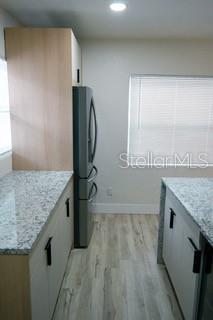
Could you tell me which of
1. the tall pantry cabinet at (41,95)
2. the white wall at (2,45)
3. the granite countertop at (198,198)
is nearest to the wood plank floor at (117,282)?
the granite countertop at (198,198)

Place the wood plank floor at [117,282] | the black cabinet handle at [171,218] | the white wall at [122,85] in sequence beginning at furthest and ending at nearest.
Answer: the white wall at [122,85] < the black cabinet handle at [171,218] < the wood plank floor at [117,282]

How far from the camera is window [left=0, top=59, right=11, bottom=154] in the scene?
253cm

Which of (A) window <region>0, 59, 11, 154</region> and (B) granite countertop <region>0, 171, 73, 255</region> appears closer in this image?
(B) granite countertop <region>0, 171, 73, 255</region>

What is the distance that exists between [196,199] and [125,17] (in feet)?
6.26

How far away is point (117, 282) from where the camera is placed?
2404 mm

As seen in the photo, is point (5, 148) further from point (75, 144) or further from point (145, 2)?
point (145, 2)

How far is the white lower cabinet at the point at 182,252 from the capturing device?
1.63 m

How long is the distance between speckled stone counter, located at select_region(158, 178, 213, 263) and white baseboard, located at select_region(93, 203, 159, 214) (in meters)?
1.33

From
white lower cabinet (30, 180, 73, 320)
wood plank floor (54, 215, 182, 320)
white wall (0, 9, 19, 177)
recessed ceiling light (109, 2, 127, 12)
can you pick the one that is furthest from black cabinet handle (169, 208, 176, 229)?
recessed ceiling light (109, 2, 127, 12)

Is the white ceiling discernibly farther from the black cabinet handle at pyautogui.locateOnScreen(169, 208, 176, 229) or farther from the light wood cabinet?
the light wood cabinet

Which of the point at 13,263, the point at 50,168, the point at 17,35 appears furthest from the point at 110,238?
the point at 17,35

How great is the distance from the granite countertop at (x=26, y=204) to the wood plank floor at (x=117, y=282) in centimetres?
91

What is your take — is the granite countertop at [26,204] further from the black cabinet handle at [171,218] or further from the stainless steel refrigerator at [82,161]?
the black cabinet handle at [171,218]

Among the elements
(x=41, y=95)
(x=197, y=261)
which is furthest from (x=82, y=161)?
(x=197, y=261)
